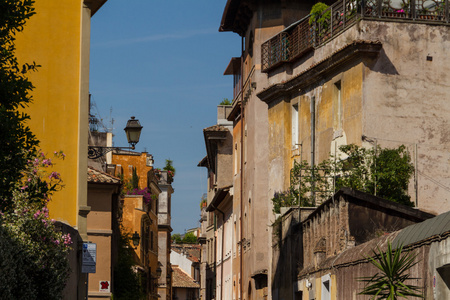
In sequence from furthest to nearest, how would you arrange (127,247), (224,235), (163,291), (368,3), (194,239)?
(194,239) < (163,291) < (224,235) < (127,247) < (368,3)

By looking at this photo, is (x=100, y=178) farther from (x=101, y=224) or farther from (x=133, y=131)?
(x=133, y=131)

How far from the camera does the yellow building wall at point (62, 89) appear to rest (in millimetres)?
24312

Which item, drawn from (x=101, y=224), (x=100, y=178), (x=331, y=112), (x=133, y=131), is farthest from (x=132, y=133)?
(x=101, y=224)

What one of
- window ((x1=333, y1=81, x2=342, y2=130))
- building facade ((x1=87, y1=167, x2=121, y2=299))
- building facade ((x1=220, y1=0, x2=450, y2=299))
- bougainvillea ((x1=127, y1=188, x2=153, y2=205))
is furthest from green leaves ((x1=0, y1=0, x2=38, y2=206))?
bougainvillea ((x1=127, y1=188, x2=153, y2=205))

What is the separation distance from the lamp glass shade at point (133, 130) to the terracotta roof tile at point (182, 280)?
8085 centimetres

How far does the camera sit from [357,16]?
27.7 metres

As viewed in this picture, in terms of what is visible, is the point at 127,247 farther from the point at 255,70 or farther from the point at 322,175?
the point at 322,175

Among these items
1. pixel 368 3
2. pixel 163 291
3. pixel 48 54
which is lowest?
pixel 163 291

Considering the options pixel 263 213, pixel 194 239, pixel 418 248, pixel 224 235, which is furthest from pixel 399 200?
pixel 194 239

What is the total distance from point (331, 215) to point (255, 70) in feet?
62.3

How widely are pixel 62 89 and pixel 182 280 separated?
84748mm

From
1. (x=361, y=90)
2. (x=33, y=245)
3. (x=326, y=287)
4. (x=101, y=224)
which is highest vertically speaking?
(x=361, y=90)

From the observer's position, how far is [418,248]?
46.4ft

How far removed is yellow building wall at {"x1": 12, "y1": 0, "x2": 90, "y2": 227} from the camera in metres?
24.3
